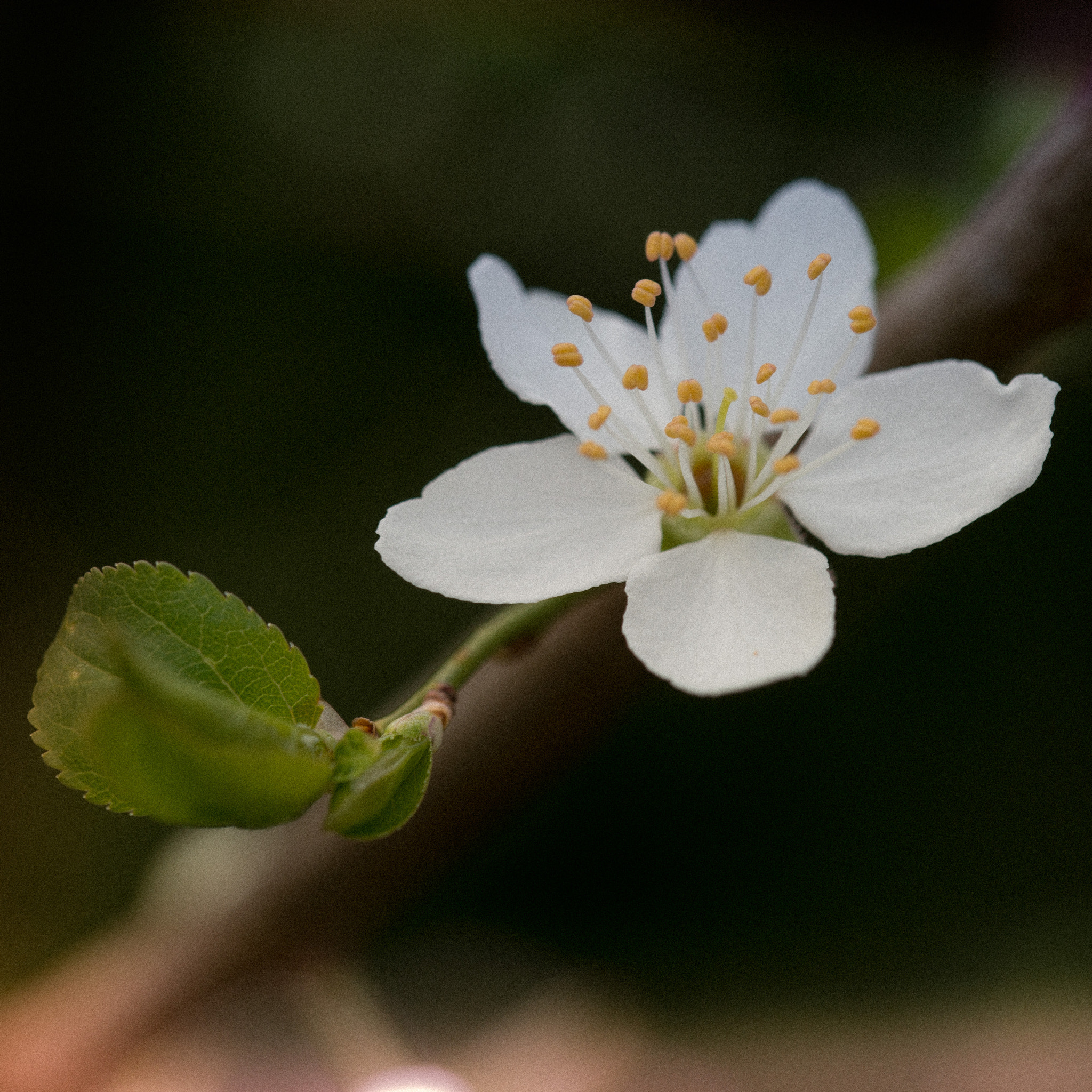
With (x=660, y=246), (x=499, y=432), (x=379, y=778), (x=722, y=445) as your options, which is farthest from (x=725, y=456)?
(x=499, y=432)

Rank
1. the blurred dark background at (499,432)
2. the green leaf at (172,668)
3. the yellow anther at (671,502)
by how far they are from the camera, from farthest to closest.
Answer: the blurred dark background at (499,432), the yellow anther at (671,502), the green leaf at (172,668)

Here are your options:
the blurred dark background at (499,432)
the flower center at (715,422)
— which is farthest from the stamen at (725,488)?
the blurred dark background at (499,432)

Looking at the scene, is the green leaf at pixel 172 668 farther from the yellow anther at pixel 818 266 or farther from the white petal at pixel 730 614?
the yellow anther at pixel 818 266

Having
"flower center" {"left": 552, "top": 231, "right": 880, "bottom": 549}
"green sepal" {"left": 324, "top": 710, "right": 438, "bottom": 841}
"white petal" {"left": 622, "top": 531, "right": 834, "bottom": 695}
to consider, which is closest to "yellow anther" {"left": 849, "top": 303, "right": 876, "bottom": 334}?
"flower center" {"left": 552, "top": 231, "right": 880, "bottom": 549}

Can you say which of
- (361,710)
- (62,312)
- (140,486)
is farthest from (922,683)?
(62,312)

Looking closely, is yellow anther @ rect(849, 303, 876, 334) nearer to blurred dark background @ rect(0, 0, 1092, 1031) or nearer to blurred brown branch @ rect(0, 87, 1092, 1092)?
blurred brown branch @ rect(0, 87, 1092, 1092)

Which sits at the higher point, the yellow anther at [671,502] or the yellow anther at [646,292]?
the yellow anther at [646,292]

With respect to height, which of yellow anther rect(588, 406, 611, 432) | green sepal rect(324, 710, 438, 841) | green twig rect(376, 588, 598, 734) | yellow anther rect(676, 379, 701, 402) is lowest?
green sepal rect(324, 710, 438, 841)
